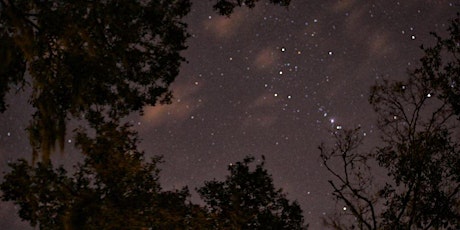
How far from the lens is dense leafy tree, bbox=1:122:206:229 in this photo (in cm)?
1354

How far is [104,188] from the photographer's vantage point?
1395cm

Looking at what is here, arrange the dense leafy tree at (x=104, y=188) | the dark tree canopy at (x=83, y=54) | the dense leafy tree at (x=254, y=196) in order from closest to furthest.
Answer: the dark tree canopy at (x=83, y=54) → the dense leafy tree at (x=104, y=188) → the dense leafy tree at (x=254, y=196)

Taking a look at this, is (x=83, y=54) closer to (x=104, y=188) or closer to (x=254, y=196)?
(x=104, y=188)

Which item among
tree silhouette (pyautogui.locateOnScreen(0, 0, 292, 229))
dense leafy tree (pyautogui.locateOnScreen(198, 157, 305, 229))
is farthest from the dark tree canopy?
dense leafy tree (pyautogui.locateOnScreen(198, 157, 305, 229))

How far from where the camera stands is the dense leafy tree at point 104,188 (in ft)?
44.4

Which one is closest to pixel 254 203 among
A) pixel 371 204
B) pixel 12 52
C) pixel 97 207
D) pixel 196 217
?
pixel 371 204

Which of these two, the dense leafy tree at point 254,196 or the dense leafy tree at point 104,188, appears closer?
the dense leafy tree at point 104,188

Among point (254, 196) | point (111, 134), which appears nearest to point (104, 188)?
point (111, 134)

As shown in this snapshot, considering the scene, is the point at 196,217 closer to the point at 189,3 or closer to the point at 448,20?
the point at 189,3

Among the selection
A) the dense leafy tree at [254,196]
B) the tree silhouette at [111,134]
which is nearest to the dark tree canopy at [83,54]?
the tree silhouette at [111,134]

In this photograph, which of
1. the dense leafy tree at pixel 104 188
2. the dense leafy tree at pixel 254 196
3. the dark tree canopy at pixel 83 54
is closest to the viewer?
the dark tree canopy at pixel 83 54

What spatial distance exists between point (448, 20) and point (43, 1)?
35.3ft

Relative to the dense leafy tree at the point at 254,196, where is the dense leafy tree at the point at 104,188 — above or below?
below

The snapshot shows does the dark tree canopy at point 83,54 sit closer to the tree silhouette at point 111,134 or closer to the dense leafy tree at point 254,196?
the tree silhouette at point 111,134
